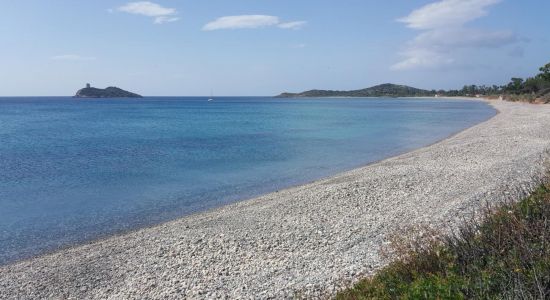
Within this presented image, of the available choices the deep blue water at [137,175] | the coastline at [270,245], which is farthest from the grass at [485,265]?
the deep blue water at [137,175]

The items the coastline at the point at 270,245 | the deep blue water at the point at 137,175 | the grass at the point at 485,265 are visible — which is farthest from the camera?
the deep blue water at the point at 137,175

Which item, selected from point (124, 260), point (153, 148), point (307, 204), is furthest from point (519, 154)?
point (153, 148)

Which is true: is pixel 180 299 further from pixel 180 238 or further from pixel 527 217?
pixel 527 217

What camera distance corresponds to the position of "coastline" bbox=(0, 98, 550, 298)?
30.0ft

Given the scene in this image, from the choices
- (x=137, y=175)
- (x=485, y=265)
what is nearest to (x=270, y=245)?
(x=485, y=265)

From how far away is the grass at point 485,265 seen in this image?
505 centimetres

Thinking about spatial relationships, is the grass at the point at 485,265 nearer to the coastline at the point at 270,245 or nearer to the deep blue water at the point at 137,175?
the coastline at the point at 270,245

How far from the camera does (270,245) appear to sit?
37.4 feet

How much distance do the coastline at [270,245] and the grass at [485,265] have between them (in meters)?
1.29

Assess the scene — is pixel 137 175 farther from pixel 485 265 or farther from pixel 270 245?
pixel 485 265

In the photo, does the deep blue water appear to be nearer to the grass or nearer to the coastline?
the coastline

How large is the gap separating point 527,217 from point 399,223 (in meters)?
5.52

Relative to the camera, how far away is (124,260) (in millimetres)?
11742

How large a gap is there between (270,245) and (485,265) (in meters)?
6.17
